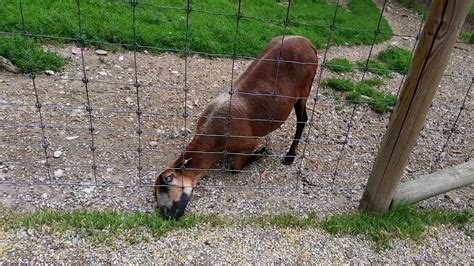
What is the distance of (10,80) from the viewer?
6.05 metres

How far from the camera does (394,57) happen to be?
839 cm

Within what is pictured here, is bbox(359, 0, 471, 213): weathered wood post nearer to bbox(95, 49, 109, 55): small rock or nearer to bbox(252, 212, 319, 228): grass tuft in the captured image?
bbox(252, 212, 319, 228): grass tuft

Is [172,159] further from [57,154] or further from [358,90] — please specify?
[358,90]

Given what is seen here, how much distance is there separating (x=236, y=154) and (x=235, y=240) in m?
1.07

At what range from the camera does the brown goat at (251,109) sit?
480 cm

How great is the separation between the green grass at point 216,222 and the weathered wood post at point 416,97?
19 centimetres

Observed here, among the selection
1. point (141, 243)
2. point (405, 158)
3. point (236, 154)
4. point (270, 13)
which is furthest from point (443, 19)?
point (270, 13)

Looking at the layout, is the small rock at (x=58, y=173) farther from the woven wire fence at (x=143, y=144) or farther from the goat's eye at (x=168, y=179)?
the goat's eye at (x=168, y=179)

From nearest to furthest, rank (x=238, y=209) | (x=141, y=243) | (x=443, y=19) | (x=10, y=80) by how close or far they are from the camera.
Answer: (x=443, y=19)
(x=141, y=243)
(x=238, y=209)
(x=10, y=80)

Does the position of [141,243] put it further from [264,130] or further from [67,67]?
[67,67]

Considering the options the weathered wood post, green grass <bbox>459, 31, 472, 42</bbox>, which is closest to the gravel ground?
the weathered wood post

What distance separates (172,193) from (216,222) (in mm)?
469

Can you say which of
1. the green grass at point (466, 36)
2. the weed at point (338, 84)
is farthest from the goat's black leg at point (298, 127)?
the green grass at point (466, 36)

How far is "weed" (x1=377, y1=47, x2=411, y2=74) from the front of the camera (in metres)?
8.15
